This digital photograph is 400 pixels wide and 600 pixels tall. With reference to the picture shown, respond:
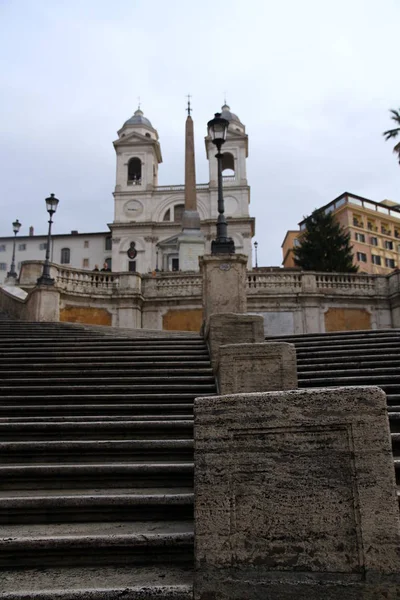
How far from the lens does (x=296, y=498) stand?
2.98 m

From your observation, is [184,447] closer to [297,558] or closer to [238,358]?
[238,358]

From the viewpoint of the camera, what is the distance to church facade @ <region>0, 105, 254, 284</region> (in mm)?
67312

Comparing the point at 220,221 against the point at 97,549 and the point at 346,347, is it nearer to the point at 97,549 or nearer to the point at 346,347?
the point at 346,347

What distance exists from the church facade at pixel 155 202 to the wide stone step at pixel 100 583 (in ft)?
202

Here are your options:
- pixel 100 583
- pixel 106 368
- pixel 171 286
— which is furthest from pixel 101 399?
pixel 171 286

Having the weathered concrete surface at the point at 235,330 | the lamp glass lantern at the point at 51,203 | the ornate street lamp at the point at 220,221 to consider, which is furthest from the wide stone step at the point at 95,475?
the lamp glass lantern at the point at 51,203

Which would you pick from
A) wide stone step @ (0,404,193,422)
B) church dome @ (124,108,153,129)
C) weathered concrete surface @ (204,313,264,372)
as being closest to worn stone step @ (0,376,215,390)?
weathered concrete surface @ (204,313,264,372)

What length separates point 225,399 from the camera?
10.6 feet

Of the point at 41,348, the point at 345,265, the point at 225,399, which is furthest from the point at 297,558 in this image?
the point at 345,265

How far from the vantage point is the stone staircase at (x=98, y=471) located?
3.58 metres

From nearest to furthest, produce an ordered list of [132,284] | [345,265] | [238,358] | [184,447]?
[184,447] < [238,358] < [132,284] < [345,265]

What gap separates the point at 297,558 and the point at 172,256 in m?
63.2

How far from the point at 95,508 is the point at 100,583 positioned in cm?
98

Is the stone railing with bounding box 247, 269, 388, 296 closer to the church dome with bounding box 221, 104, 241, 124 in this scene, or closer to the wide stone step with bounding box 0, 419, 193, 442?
the wide stone step with bounding box 0, 419, 193, 442
